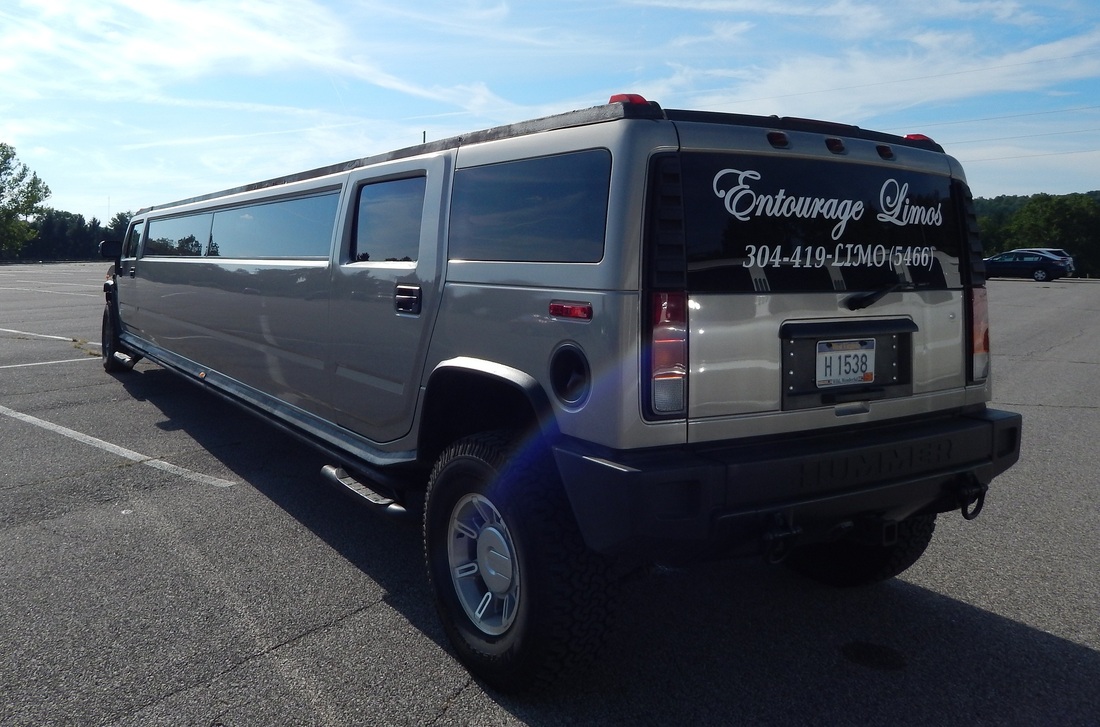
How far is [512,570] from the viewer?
3.06 meters

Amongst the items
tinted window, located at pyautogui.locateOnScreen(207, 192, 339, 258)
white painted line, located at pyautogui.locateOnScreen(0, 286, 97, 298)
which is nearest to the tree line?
white painted line, located at pyautogui.locateOnScreen(0, 286, 97, 298)

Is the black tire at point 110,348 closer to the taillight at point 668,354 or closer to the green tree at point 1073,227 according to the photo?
the taillight at point 668,354

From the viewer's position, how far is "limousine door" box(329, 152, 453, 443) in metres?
3.67

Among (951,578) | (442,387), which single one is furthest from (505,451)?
(951,578)

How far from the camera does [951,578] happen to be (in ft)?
13.4

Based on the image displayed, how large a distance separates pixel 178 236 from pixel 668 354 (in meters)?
5.92

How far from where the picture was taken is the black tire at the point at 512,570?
283 cm

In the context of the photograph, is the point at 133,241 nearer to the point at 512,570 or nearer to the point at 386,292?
the point at 386,292

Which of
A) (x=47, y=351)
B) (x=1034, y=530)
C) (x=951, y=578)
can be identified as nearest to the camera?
(x=951, y=578)

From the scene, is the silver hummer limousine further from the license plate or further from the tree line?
the tree line

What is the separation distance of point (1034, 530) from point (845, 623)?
1764 millimetres

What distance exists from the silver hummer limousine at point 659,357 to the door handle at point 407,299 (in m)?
0.02

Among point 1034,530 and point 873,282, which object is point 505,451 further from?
point 1034,530

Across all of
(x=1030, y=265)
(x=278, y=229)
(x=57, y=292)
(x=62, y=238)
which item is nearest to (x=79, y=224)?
(x=62, y=238)
